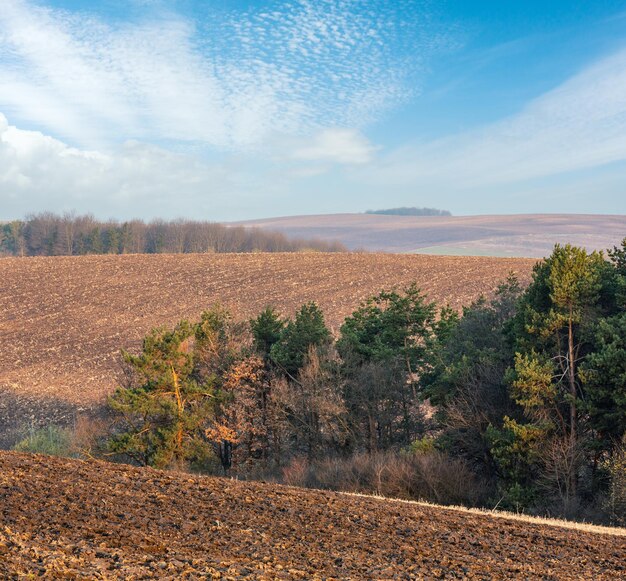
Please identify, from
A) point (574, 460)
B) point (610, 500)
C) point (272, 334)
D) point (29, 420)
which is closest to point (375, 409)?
point (272, 334)

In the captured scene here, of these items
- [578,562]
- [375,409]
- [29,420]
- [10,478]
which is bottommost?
[29,420]

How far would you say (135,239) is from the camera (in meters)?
119

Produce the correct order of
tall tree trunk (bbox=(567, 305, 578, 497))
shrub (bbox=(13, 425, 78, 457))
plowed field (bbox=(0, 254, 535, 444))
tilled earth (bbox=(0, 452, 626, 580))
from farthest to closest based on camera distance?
plowed field (bbox=(0, 254, 535, 444)), shrub (bbox=(13, 425, 78, 457)), tall tree trunk (bbox=(567, 305, 578, 497)), tilled earth (bbox=(0, 452, 626, 580))

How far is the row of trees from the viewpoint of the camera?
20641 millimetres

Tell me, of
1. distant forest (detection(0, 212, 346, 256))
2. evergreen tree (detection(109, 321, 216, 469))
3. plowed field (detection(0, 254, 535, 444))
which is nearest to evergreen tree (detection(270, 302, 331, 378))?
evergreen tree (detection(109, 321, 216, 469))

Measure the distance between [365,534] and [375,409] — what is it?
19.5 meters

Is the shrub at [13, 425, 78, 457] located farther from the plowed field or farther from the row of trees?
the row of trees

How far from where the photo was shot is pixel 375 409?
29.1m

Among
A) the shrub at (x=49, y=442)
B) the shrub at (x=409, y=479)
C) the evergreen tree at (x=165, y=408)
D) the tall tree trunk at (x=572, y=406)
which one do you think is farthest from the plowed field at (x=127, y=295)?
the tall tree trunk at (x=572, y=406)

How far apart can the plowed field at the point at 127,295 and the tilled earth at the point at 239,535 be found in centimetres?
2760

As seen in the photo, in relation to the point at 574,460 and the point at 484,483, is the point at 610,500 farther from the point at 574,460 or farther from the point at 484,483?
the point at 484,483

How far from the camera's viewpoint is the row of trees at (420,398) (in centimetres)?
2064

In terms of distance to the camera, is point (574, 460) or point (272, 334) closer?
point (574, 460)

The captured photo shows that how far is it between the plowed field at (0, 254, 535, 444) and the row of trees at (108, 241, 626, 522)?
10.5 m
